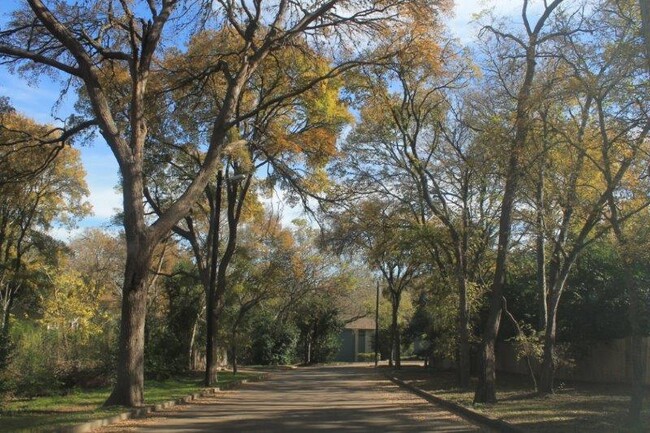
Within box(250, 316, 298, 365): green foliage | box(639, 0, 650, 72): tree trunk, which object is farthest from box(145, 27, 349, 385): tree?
box(250, 316, 298, 365): green foliage

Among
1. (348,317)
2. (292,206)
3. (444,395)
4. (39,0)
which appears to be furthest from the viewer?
(348,317)

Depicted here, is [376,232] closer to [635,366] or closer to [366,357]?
[635,366]

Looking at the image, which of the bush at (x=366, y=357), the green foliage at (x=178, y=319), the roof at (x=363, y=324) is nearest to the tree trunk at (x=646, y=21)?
the green foliage at (x=178, y=319)

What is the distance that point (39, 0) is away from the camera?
594 inches

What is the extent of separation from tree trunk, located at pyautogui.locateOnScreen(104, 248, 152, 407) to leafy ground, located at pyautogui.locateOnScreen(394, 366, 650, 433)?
8.65m

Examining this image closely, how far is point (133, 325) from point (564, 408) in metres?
11.0

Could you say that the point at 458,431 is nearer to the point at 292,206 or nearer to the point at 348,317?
the point at 292,206

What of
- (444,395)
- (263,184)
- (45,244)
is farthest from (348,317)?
(444,395)

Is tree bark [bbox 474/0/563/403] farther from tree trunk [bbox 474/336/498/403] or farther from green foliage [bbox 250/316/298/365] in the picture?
green foliage [bbox 250/316/298/365]

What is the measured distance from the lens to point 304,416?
15.6 m

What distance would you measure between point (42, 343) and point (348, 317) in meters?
57.5

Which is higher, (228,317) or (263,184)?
(263,184)

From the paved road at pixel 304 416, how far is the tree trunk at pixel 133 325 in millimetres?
1077

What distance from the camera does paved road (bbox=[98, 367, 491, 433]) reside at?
1316 cm
